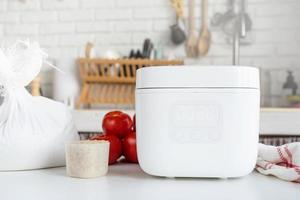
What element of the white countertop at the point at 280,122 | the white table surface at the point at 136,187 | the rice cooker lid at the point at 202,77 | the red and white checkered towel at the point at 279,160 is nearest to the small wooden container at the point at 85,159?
the white table surface at the point at 136,187

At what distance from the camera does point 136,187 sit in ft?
1.99

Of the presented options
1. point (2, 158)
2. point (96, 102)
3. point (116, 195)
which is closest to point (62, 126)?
point (2, 158)

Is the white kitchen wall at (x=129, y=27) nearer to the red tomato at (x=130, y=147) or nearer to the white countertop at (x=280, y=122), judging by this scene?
the white countertop at (x=280, y=122)

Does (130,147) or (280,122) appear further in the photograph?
(280,122)

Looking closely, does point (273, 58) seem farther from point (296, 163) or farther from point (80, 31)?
point (296, 163)

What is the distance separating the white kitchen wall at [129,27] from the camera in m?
2.40

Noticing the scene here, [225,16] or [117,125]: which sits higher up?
[225,16]

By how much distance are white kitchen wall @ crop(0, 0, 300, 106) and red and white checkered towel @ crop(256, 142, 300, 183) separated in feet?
5.50

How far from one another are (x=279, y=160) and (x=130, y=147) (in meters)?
0.27

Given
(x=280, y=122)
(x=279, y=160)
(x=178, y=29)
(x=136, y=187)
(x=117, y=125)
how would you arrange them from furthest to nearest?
(x=178, y=29) < (x=280, y=122) < (x=117, y=125) < (x=279, y=160) < (x=136, y=187)

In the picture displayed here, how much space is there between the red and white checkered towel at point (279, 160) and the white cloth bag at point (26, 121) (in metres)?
Result: 0.34

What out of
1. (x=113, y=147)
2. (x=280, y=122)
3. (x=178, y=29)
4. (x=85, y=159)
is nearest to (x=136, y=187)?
(x=85, y=159)

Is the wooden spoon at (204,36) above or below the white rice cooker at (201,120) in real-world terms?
above

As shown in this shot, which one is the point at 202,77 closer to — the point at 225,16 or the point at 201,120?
the point at 201,120
